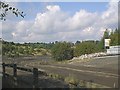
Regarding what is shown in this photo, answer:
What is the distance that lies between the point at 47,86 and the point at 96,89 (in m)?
1.94

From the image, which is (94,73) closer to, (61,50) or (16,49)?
(61,50)

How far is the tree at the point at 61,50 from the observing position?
221 feet

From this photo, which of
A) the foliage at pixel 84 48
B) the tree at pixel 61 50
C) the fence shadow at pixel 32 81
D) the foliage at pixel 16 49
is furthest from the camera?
the foliage at pixel 84 48

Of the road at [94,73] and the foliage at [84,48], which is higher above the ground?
the foliage at [84,48]

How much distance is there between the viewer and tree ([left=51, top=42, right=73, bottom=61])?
221 ft

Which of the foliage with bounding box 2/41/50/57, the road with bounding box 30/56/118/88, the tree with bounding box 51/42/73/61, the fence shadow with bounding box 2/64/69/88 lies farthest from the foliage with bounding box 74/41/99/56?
the fence shadow with bounding box 2/64/69/88

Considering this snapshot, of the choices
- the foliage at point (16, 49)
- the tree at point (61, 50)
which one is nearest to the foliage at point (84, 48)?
the tree at point (61, 50)

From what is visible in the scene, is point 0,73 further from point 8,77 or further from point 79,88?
point 79,88

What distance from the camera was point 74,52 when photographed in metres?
75.0

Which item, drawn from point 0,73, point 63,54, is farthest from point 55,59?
point 0,73

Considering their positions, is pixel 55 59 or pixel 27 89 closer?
pixel 27 89

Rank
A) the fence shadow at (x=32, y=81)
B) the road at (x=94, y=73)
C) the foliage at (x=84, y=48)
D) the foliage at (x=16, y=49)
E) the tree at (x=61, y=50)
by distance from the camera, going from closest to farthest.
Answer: the fence shadow at (x=32, y=81) → the road at (x=94, y=73) → the foliage at (x=16, y=49) → the tree at (x=61, y=50) → the foliage at (x=84, y=48)

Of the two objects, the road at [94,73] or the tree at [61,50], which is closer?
the road at [94,73]

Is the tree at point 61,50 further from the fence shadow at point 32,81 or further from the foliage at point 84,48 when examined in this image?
the fence shadow at point 32,81
